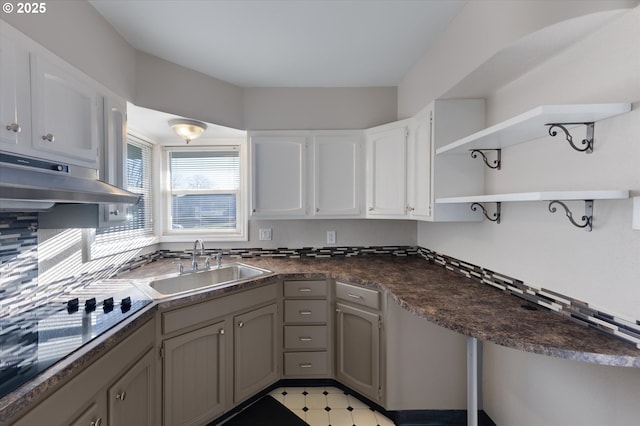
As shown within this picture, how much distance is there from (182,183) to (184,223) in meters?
0.40

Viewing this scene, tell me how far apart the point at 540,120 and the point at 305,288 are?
169cm

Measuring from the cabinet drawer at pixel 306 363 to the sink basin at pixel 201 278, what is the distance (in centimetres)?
70

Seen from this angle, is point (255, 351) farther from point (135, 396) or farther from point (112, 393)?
point (112, 393)

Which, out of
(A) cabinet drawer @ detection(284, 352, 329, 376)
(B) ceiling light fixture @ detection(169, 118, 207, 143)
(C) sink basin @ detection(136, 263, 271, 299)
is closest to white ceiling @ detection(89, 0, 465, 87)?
(B) ceiling light fixture @ detection(169, 118, 207, 143)

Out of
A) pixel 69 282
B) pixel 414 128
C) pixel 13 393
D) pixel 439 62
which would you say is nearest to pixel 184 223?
pixel 69 282

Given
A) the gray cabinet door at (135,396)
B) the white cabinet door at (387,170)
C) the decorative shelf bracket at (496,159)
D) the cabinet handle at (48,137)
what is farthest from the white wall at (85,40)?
the decorative shelf bracket at (496,159)

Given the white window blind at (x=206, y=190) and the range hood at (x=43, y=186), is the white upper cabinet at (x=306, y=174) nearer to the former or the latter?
the white window blind at (x=206, y=190)

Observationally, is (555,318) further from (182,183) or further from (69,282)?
(182,183)

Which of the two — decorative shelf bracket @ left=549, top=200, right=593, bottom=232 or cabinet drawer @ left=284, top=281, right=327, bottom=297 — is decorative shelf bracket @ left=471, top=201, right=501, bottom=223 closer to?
decorative shelf bracket @ left=549, top=200, right=593, bottom=232

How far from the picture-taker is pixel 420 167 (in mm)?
1887

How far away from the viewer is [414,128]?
6.43 feet

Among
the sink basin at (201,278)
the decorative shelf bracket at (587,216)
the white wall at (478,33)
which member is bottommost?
the sink basin at (201,278)

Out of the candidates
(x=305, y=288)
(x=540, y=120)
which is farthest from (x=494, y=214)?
(x=305, y=288)

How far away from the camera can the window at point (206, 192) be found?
8.53ft
